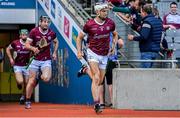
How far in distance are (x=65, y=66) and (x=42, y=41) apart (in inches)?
137

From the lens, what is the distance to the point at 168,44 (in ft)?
52.0

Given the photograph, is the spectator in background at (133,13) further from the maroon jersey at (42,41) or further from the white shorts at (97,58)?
the white shorts at (97,58)

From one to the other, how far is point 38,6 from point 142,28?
7751mm

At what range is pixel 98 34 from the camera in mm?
13258

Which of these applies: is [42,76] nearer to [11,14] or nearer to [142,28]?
[142,28]

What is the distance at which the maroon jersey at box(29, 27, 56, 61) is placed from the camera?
15516 mm

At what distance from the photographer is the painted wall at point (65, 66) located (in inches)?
699

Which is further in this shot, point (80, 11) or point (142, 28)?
point (80, 11)

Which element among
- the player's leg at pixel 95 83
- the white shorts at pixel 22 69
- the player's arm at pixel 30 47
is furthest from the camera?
the white shorts at pixel 22 69

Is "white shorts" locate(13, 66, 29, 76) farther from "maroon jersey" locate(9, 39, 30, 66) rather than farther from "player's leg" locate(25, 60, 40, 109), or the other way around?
"player's leg" locate(25, 60, 40, 109)

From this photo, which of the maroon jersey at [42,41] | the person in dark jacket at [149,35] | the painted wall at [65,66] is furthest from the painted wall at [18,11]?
the person in dark jacket at [149,35]

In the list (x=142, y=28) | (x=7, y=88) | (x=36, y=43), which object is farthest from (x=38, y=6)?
(x=142, y=28)

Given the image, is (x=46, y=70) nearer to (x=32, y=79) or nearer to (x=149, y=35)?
(x=32, y=79)

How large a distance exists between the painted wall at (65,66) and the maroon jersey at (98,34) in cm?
379
